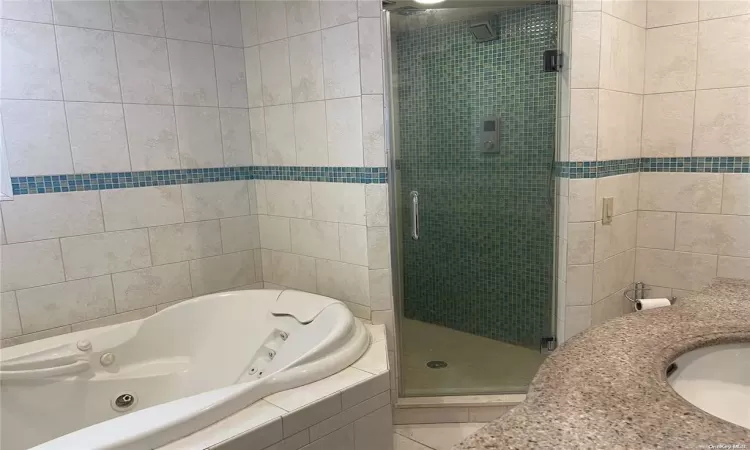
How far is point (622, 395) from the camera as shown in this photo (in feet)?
2.75

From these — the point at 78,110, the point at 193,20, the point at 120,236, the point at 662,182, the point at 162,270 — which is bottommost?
the point at 162,270

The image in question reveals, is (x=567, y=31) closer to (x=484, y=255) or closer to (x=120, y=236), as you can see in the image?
(x=484, y=255)

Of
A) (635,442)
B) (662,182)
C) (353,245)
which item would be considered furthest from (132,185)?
(662,182)

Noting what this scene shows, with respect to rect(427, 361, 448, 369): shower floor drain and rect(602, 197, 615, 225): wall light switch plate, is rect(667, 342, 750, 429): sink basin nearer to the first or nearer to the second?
rect(602, 197, 615, 225): wall light switch plate

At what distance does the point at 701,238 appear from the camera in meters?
2.28

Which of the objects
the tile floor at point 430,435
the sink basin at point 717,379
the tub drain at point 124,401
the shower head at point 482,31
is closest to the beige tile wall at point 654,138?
the shower head at point 482,31

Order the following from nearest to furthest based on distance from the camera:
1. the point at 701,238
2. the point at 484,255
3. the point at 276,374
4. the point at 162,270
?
1. the point at 276,374
2. the point at 701,238
3. the point at 162,270
4. the point at 484,255

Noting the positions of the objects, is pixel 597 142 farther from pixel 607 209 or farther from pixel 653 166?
pixel 653 166

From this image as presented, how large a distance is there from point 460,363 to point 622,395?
1.96 metres

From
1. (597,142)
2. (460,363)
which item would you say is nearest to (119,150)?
(460,363)

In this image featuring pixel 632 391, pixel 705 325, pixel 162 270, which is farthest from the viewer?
pixel 162 270

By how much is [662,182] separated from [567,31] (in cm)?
88

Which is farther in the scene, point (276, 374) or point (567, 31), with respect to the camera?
point (567, 31)

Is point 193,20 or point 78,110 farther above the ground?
point 193,20
